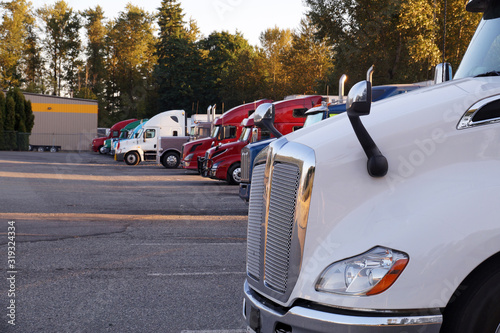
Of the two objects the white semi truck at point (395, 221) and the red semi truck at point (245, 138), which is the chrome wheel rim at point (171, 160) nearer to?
the red semi truck at point (245, 138)

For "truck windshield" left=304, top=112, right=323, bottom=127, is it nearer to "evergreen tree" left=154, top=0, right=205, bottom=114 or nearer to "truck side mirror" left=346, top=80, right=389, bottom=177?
"truck side mirror" left=346, top=80, right=389, bottom=177

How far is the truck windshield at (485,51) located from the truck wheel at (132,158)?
3502cm

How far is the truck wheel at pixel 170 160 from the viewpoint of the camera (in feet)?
121

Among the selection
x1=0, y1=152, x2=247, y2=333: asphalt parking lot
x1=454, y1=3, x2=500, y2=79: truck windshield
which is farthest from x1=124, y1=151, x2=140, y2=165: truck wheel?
x1=454, y1=3, x2=500, y2=79: truck windshield

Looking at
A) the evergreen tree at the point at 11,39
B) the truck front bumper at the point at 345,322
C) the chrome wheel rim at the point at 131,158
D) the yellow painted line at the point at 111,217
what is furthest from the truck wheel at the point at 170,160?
the evergreen tree at the point at 11,39

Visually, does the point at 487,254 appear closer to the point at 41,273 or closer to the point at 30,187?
the point at 41,273

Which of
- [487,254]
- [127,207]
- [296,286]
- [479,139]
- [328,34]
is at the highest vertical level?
[328,34]

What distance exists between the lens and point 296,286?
3408mm

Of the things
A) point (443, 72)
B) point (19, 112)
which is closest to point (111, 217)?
point (443, 72)

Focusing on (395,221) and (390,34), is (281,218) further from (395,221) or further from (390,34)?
(390,34)

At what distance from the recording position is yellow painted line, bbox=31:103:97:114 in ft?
234

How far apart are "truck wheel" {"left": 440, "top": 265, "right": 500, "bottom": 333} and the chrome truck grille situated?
791mm

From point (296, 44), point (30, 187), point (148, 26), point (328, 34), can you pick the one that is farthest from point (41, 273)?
point (148, 26)

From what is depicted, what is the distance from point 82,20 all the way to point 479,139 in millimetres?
98343
